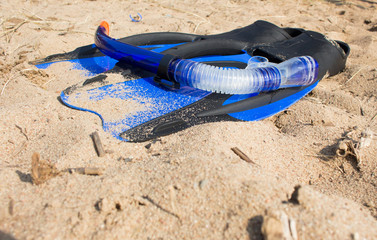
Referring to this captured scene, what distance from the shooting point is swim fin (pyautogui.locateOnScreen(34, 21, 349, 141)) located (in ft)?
4.53

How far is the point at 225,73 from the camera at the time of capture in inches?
55.7

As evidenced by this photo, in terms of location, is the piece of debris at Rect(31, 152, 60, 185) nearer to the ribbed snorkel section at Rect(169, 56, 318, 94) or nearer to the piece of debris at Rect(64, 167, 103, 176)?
the piece of debris at Rect(64, 167, 103, 176)

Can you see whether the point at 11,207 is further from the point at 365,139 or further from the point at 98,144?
the point at 365,139

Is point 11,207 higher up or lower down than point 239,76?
lower down

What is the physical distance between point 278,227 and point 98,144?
789 mm

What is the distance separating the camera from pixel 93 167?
1055mm

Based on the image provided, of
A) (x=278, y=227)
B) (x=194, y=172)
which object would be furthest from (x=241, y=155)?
(x=278, y=227)

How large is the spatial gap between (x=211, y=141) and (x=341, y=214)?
0.53m

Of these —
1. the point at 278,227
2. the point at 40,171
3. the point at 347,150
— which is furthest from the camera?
the point at 347,150

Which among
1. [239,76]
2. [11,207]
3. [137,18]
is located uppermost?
[239,76]

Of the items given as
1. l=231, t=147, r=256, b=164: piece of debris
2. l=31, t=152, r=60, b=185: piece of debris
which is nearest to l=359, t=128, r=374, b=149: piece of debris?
l=231, t=147, r=256, b=164: piece of debris

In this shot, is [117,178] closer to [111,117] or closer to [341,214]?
[111,117]

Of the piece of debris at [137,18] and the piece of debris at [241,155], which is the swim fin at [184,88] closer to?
the piece of debris at [241,155]

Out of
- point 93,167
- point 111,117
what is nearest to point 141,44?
point 111,117
